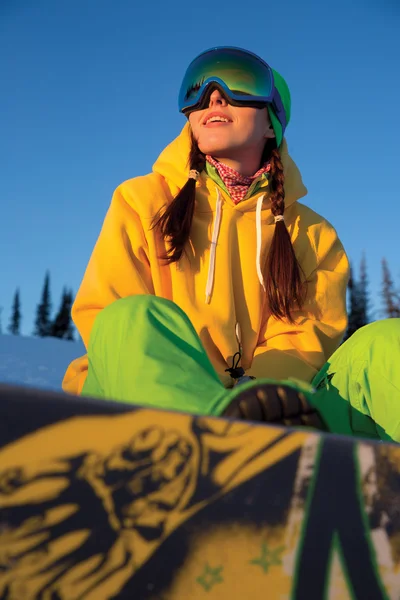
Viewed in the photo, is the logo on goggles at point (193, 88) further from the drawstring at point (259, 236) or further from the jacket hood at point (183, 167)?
the drawstring at point (259, 236)

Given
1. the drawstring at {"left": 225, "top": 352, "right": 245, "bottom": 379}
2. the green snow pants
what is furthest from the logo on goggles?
the green snow pants

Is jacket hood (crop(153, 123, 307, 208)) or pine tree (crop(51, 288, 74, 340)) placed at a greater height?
jacket hood (crop(153, 123, 307, 208))

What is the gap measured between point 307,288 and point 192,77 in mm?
1031

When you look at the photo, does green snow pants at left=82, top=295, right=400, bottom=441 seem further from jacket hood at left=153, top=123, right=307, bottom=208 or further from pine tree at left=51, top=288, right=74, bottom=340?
pine tree at left=51, top=288, right=74, bottom=340

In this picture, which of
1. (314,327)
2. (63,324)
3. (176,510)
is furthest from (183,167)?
(63,324)

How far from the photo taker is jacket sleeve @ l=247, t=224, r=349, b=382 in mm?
2162

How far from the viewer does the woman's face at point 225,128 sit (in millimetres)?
2424

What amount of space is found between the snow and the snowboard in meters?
2.45

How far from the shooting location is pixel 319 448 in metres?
0.83

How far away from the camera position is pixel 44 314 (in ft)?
180

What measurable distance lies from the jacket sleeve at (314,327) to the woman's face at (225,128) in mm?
538

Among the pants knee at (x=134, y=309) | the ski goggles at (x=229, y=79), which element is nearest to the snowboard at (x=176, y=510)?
the pants knee at (x=134, y=309)

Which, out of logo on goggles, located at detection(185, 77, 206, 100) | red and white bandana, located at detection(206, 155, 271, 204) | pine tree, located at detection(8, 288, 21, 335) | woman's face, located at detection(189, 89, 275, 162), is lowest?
pine tree, located at detection(8, 288, 21, 335)

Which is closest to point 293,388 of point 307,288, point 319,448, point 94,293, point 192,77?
point 319,448
